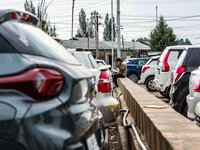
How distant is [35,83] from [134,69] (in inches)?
649

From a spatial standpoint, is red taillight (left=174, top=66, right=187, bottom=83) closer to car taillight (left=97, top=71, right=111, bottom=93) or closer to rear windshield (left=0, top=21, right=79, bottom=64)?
car taillight (left=97, top=71, right=111, bottom=93)

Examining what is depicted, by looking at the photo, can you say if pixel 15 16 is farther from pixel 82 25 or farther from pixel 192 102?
pixel 82 25

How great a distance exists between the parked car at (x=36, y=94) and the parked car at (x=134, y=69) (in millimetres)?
16067

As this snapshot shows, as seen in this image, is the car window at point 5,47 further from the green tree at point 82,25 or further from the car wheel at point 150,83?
the green tree at point 82,25

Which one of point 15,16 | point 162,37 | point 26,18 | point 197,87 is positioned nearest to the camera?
point 15,16

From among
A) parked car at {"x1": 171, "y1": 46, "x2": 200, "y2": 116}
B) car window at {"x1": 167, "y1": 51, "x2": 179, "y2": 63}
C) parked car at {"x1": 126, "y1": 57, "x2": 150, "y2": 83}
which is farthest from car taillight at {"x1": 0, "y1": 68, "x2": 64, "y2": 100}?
parked car at {"x1": 126, "y1": 57, "x2": 150, "y2": 83}

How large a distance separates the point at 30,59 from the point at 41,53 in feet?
0.41

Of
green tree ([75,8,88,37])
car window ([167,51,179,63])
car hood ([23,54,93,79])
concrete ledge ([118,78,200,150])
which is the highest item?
green tree ([75,8,88,37])

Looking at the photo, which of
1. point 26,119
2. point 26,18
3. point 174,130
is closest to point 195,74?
point 174,130

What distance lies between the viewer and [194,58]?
6.20 m

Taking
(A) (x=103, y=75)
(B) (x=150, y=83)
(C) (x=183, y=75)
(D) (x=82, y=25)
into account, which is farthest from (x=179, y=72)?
(D) (x=82, y=25)

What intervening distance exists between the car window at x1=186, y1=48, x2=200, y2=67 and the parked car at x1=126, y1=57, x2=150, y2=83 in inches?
466

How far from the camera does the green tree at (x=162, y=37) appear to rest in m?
63.7

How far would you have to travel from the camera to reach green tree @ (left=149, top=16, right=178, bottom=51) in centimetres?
6369
